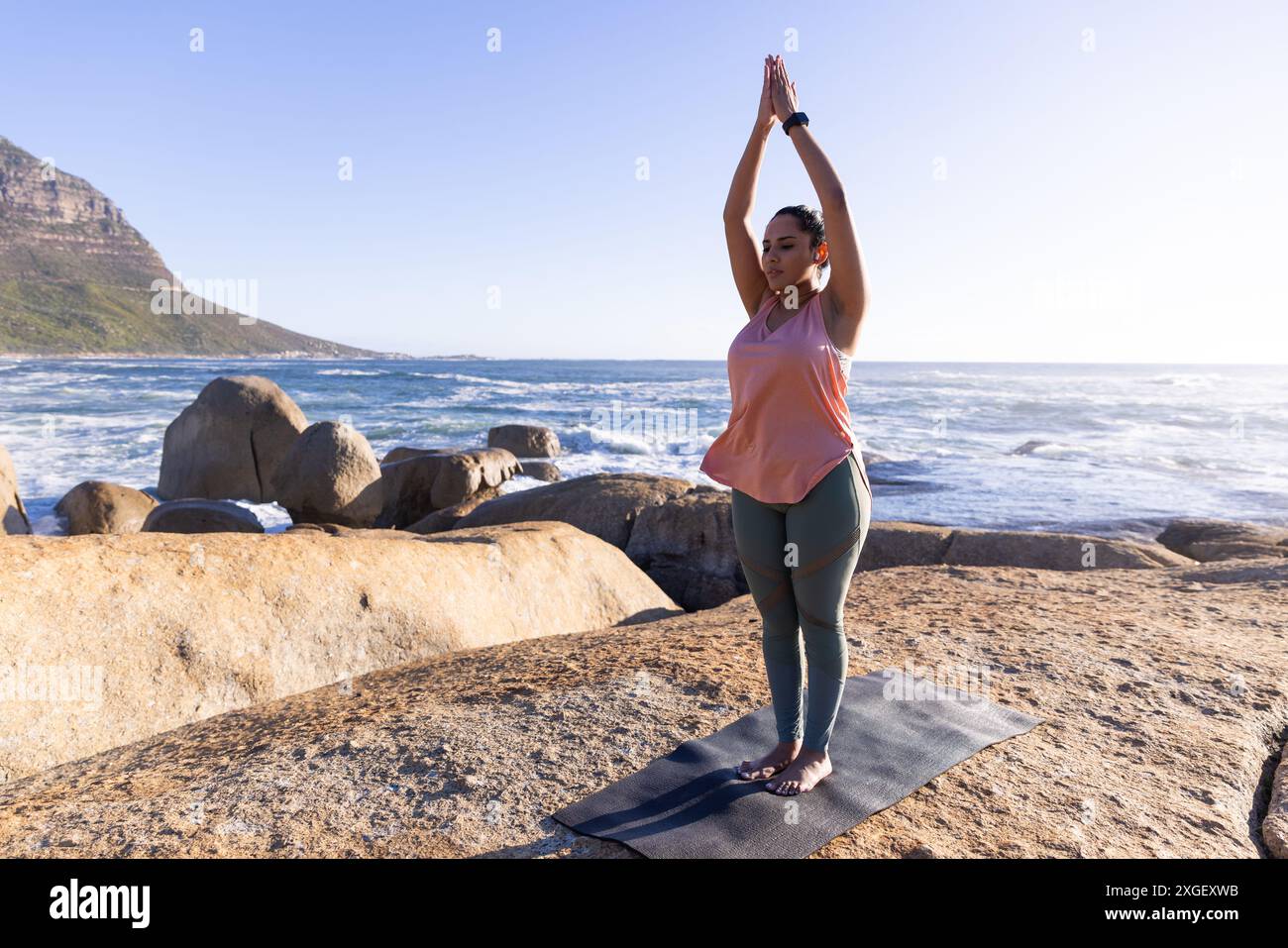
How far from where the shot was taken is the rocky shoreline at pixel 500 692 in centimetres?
227

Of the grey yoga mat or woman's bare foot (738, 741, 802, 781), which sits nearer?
the grey yoga mat

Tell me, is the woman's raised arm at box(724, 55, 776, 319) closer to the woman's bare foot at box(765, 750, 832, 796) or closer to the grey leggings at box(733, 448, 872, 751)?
the grey leggings at box(733, 448, 872, 751)

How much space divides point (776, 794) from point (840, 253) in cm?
166

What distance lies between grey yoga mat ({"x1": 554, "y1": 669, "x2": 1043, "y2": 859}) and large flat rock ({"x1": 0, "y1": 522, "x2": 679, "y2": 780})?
2.04 metres

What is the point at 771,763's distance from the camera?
2.54 meters

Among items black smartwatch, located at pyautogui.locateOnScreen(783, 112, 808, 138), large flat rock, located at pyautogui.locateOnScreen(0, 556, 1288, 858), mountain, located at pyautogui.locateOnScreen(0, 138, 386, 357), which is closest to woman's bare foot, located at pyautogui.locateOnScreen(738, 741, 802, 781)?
large flat rock, located at pyautogui.locateOnScreen(0, 556, 1288, 858)

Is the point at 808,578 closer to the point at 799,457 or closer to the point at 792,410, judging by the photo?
the point at 799,457

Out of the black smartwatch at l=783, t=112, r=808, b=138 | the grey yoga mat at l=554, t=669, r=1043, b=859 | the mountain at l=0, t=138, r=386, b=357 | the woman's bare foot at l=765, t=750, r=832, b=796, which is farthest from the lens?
the mountain at l=0, t=138, r=386, b=357

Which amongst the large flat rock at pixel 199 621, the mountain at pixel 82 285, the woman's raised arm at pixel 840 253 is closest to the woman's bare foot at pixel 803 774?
the woman's raised arm at pixel 840 253

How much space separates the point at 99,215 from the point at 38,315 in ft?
131

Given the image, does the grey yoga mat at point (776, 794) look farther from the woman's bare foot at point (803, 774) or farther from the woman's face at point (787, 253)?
the woman's face at point (787, 253)

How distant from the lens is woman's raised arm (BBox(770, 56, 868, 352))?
2354 mm
